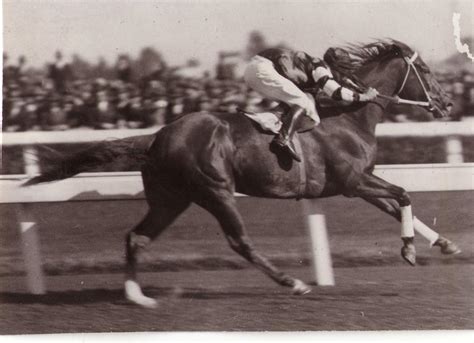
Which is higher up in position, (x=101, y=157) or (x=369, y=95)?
(x=369, y=95)

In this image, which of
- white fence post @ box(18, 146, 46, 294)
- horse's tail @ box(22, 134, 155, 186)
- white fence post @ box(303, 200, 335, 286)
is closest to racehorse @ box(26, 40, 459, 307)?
horse's tail @ box(22, 134, 155, 186)

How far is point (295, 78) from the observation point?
12266mm

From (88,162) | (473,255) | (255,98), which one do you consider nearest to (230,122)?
(255,98)

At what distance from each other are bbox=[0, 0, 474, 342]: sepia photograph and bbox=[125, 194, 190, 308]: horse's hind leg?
0.04ft

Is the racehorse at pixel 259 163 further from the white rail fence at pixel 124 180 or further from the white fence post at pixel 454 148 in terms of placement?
the white fence post at pixel 454 148

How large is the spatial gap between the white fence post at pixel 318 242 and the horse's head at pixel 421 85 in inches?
43.4

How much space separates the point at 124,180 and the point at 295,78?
1.48m

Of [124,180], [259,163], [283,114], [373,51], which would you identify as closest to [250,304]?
[259,163]

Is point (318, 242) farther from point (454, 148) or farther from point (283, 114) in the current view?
point (454, 148)

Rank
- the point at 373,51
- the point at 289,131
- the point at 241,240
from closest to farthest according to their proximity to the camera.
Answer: the point at 289,131 → the point at 241,240 → the point at 373,51

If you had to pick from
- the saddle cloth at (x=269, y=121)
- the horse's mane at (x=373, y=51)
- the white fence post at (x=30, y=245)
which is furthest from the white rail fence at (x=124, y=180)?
the saddle cloth at (x=269, y=121)

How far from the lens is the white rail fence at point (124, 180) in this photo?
40.5ft

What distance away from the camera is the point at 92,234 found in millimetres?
12414

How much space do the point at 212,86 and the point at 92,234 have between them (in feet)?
4.68
